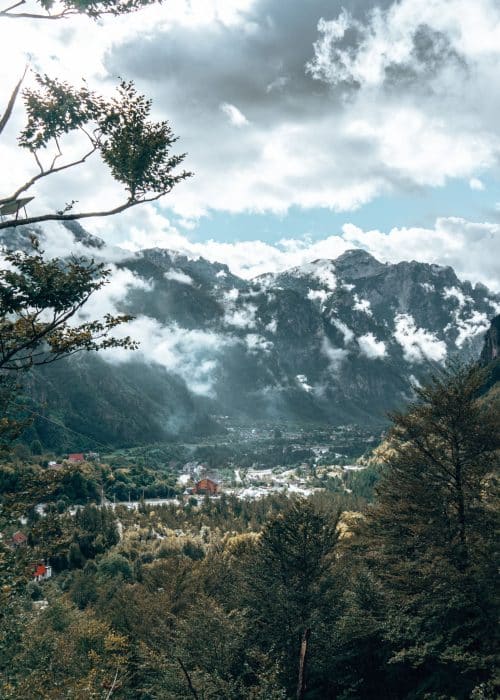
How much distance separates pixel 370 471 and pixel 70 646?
6662 inches

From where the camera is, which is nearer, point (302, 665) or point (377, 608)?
point (302, 665)

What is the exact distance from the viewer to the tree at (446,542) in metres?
18.1

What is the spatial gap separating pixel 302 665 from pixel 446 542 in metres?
10.1

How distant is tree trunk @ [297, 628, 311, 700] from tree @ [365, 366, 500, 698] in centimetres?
454

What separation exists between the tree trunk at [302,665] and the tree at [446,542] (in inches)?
179

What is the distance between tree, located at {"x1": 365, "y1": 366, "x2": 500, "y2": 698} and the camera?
1812 cm

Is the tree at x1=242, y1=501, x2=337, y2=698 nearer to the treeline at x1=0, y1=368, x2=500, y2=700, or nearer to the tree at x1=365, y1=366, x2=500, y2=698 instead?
the treeline at x1=0, y1=368, x2=500, y2=700

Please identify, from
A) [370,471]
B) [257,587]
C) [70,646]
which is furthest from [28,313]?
[370,471]

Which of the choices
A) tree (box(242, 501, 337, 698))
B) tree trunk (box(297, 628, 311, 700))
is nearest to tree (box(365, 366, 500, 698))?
tree (box(242, 501, 337, 698))

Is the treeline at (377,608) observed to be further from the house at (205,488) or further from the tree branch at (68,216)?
the house at (205,488)

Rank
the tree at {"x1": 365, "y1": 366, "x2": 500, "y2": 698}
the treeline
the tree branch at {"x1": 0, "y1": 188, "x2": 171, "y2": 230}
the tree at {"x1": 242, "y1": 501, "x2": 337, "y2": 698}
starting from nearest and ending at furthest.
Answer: the tree branch at {"x1": 0, "y1": 188, "x2": 171, "y2": 230}, the tree at {"x1": 365, "y1": 366, "x2": 500, "y2": 698}, the treeline, the tree at {"x1": 242, "y1": 501, "x2": 337, "y2": 698}

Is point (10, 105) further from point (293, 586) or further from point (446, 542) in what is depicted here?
point (293, 586)

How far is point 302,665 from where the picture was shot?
22828 millimetres

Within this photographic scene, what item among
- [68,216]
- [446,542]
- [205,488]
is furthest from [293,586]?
[205,488]
